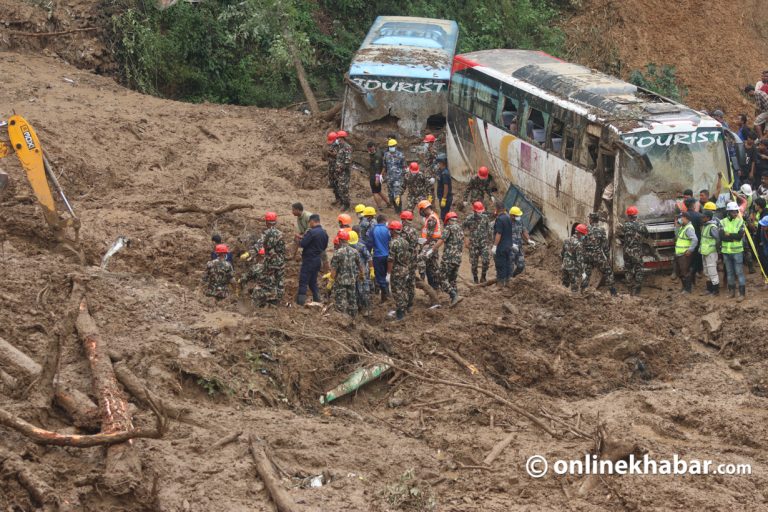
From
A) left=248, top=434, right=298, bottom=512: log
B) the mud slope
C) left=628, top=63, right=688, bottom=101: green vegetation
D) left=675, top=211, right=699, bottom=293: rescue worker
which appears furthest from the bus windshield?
the mud slope

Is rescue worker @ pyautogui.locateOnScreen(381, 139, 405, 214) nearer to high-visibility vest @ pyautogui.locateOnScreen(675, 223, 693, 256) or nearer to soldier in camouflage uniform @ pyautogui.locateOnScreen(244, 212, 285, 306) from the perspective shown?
soldier in camouflage uniform @ pyautogui.locateOnScreen(244, 212, 285, 306)

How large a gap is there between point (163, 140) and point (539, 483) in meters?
13.4

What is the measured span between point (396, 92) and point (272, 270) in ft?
24.1

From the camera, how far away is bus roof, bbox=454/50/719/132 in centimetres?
1630

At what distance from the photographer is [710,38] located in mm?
27438

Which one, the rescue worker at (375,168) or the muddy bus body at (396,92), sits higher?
the muddy bus body at (396,92)

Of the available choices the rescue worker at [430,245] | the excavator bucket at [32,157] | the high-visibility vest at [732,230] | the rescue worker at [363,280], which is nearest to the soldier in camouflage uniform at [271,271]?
the rescue worker at [363,280]

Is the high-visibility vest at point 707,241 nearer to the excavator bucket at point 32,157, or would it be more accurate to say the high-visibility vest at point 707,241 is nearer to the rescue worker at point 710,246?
Answer: the rescue worker at point 710,246

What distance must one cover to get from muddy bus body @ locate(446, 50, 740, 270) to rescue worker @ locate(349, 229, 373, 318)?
12.9 ft

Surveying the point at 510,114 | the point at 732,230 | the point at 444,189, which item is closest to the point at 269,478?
the point at 732,230

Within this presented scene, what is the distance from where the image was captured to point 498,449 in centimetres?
1048

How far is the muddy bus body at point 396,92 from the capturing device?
20734mm

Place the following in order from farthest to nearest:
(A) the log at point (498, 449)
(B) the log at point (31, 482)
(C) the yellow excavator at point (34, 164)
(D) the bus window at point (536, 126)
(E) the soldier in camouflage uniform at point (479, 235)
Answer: (D) the bus window at point (536, 126)
(E) the soldier in camouflage uniform at point (479, 235)
(C) the yellow excavator at point (34, 164)
(A) the log at point (498, 449)
(B) the log at point (31, 482)

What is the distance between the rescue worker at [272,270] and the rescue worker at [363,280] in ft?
3.18
